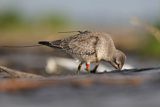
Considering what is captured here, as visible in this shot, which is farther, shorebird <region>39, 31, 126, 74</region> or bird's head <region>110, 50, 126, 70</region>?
bird's head <region>110, 50, 126, 70</region>

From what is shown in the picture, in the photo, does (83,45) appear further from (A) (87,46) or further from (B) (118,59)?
Result: (B) (118,59)

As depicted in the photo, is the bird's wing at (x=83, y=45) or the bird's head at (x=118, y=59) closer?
the bird's wing at (x=83, y=45)

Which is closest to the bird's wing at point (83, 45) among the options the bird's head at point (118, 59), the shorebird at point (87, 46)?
the shorebird at point (87, 46)

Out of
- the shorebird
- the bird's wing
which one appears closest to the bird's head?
the shorebird

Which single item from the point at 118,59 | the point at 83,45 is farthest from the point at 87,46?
the point at 118,59

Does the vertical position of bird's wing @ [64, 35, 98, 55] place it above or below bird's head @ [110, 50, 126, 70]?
above

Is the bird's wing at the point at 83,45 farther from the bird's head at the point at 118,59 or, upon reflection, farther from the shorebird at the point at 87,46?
the bird's head at the point at 118,59

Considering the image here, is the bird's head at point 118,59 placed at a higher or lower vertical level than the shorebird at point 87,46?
lower

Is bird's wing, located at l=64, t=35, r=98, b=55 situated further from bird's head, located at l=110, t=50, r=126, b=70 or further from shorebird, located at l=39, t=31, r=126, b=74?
bird's head, located at l=110, t=50, r=126, b=70
